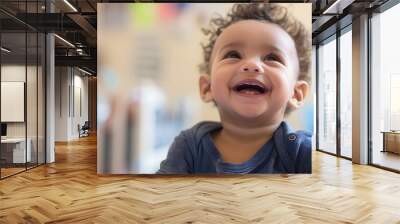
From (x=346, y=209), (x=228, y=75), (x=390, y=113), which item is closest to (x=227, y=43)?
(x=228, y=75)

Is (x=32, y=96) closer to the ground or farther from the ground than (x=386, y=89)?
closer to the ground

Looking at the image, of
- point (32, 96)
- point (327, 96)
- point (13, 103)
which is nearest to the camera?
point (13, 103)

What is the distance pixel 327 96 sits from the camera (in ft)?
35.9

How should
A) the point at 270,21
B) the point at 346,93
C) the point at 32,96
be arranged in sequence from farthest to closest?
1. the point at 346,93
2. the point at 32,96
3. the point at 270,21

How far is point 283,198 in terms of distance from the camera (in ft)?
16.5

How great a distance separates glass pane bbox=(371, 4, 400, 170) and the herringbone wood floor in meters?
0.96

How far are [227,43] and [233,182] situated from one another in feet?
7.38

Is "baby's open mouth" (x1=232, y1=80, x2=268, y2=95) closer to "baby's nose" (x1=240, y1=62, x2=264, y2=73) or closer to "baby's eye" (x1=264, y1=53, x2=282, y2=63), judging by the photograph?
"baby's nose" (x1=240, y1=62, x2=264, y2=73)

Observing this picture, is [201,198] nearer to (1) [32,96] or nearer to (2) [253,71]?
(2) [253,71]

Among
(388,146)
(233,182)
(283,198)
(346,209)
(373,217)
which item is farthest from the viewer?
(388,146)

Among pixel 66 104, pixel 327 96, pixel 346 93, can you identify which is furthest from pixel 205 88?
pixel 66 104

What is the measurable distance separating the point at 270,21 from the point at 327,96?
5.34 m

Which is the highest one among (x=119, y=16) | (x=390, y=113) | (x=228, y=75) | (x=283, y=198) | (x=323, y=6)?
(x=323, y=6)

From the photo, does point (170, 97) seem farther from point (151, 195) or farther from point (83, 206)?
point (83, 206)
